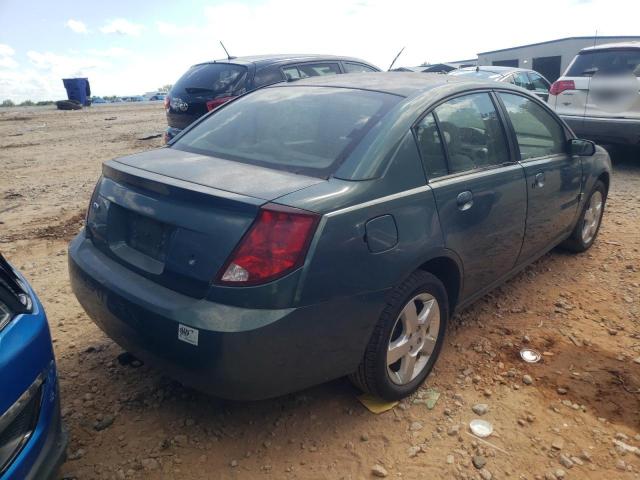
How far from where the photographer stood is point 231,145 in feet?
9.25

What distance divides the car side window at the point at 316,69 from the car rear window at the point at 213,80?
0.80 meters

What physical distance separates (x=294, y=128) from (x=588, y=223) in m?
3.17

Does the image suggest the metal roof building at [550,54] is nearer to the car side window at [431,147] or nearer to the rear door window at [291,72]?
the rear door window at [291,72]

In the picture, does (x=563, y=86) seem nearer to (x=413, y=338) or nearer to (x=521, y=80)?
(x=521, y=80)

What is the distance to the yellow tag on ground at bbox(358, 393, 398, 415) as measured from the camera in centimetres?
261

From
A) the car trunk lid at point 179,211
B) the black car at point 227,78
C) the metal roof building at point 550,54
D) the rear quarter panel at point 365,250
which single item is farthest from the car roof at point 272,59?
the metal roof building at point 550,54

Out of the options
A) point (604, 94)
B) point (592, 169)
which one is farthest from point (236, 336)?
point (604, 94)

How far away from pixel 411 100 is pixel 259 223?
1174 mm

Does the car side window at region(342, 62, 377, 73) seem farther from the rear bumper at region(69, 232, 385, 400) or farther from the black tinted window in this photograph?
the rear bumper at region(69, 232, 385, 400)

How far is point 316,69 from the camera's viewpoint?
7035 millimetres

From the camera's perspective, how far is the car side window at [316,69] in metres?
6.93

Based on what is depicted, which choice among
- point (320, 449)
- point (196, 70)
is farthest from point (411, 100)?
point (196, 70)

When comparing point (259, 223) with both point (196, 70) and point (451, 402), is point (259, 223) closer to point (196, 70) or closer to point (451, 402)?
point (451, 402)

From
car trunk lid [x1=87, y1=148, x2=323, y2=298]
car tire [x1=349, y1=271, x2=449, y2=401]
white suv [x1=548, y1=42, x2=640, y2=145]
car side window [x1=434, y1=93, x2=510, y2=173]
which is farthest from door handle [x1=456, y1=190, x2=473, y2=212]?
white suv [x1=548, y1=42, x2=640, y2=145]
